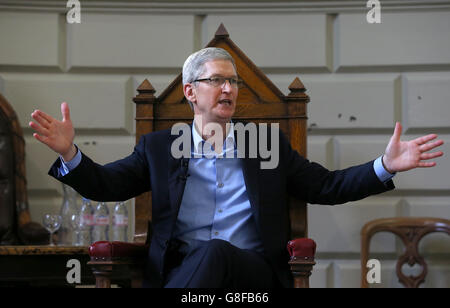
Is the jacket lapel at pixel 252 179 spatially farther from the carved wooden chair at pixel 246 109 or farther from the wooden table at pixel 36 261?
the wooden table at pixel 36 261

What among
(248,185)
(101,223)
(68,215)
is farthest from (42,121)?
(68,215)

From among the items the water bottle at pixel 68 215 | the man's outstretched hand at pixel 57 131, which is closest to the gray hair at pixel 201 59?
the man's outstretched hand at pixel 57 131

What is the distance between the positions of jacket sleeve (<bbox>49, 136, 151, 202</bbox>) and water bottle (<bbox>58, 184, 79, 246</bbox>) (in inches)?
33.9

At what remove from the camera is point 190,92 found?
2594mm

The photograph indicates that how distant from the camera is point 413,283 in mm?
3354

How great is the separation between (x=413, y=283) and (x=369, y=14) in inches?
56.1

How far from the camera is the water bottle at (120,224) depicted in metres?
3.32

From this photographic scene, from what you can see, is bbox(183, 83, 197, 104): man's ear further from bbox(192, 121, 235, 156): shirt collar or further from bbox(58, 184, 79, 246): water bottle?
bbox(58, 184, 79, 246): water bottle

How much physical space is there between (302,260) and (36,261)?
124 centimetres

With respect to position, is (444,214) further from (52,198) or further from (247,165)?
(52,198)

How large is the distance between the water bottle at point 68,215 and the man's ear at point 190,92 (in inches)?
42.2

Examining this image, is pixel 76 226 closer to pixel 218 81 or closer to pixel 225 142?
pixel 225 142

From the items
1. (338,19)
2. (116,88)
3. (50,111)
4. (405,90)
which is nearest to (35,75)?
(50,111)

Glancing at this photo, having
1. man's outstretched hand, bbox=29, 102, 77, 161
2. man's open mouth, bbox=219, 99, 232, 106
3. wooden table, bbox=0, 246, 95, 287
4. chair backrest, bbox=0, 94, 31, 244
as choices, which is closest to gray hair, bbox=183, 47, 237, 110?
man's open mouth, bbox=219, 99, 232, 106
